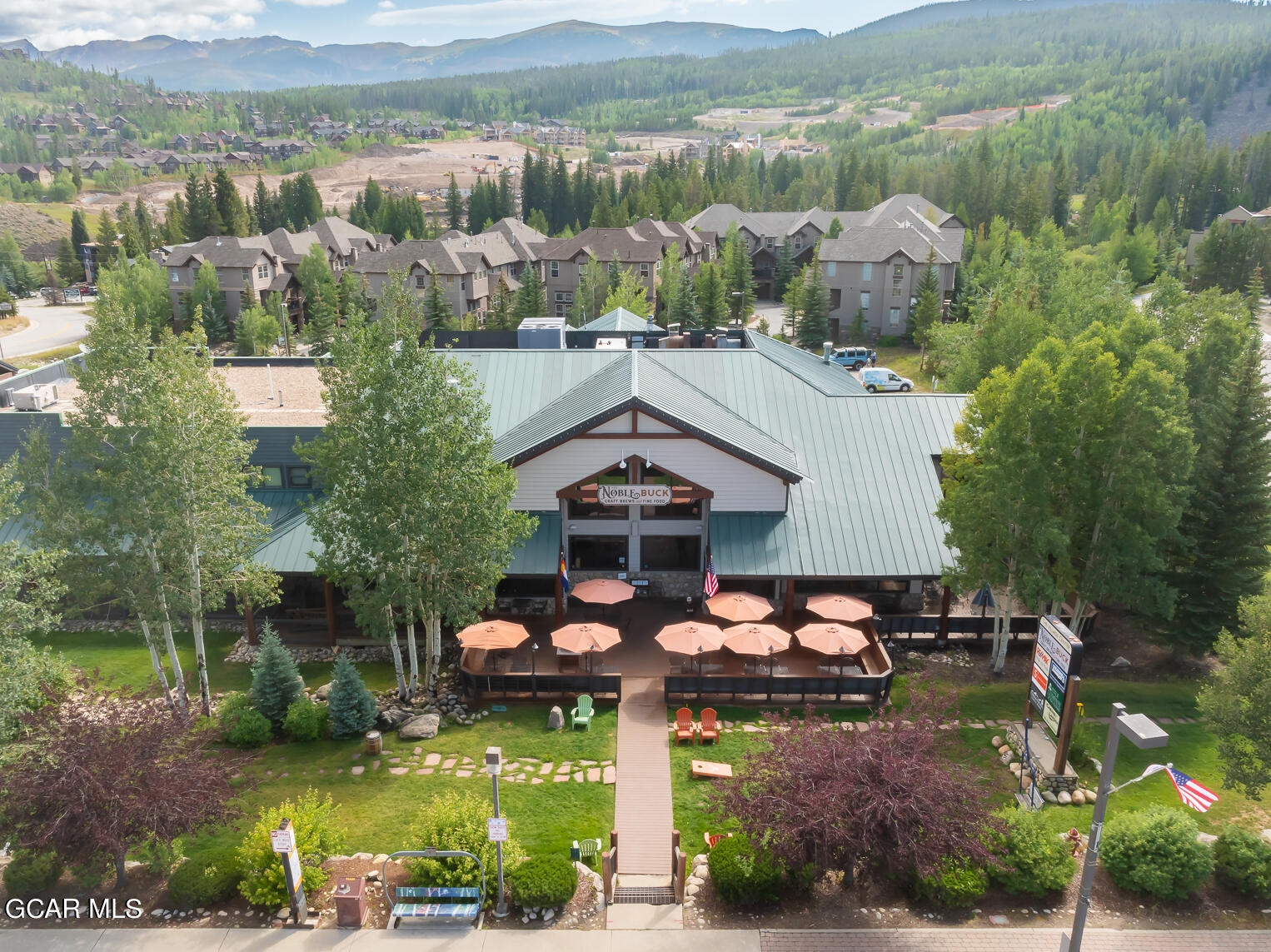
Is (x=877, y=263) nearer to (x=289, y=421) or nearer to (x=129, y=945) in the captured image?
(x=289, y=421)

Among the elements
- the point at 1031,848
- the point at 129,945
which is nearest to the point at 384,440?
the point at 129,945

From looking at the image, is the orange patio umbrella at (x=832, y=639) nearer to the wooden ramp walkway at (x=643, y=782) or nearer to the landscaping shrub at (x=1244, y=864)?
the wooden ramp walkway at (x=643, y=782)

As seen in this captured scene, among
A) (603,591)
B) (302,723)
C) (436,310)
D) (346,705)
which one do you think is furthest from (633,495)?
(436,310)

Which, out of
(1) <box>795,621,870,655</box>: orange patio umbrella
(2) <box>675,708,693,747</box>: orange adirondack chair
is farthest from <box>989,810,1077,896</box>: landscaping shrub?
(2) <box>675,708,693,747</box>: orange adirondack chair

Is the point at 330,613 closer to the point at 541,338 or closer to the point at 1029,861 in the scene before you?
the point at 541,338

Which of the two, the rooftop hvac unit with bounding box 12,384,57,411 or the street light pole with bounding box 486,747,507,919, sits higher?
the rooftop hvac unit with bounding box 12,384,57,411

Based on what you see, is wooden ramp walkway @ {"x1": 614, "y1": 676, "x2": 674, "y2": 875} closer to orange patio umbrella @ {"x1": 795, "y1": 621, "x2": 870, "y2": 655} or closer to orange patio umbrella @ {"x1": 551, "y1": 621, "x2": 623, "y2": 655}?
orange patio umbrella @ {"x1": 551, "y1": 621, "x2": 623, "y2": 655}

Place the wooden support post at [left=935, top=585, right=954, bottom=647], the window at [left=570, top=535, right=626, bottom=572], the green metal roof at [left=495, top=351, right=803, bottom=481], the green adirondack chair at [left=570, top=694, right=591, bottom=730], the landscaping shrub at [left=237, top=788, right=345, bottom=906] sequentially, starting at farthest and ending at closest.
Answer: the window at [left=570, top=535, right=626, bottom=572] < the wooden support post at [left=935, top=585, right=954, bottom=647] < the green metal roof at [left=495, top=351, right=803, bottom=481] < the green adirondack chair at [left=570, top=694, right=591, bottom=730] < the landscaping shrub at [left=237, top=788, right=345, bottom=906]
